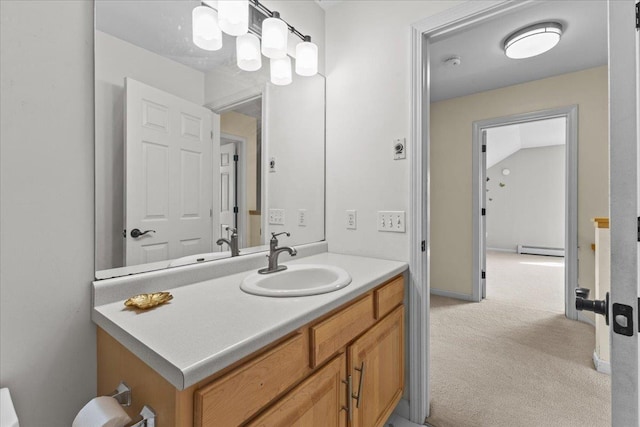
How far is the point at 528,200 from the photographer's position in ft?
22.0

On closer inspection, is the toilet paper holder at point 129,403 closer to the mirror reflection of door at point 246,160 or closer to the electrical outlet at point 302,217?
the mirror reflection of door at point 246,160

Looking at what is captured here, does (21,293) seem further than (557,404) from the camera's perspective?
No

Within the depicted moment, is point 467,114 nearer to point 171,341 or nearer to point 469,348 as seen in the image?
point 469,348

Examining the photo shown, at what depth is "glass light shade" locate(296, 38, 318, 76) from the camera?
1.69 m

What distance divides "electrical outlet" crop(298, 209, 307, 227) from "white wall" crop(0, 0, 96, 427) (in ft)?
3.46

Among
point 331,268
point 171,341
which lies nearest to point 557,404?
point 331,268

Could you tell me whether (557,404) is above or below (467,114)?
below

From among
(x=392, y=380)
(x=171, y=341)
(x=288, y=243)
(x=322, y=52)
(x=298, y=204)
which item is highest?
(x=322, y=52)

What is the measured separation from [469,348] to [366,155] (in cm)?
175

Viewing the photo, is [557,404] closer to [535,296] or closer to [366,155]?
[366,155]

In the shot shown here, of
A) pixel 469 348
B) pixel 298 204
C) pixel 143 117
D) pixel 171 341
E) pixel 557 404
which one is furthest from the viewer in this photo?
pixel 469 348

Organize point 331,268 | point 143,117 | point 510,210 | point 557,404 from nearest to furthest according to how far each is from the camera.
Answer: point 143,117, point 331,268, point 557,404, point 510,210

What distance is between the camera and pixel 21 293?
0.81 m

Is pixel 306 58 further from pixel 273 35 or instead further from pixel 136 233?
pixel 136 233
